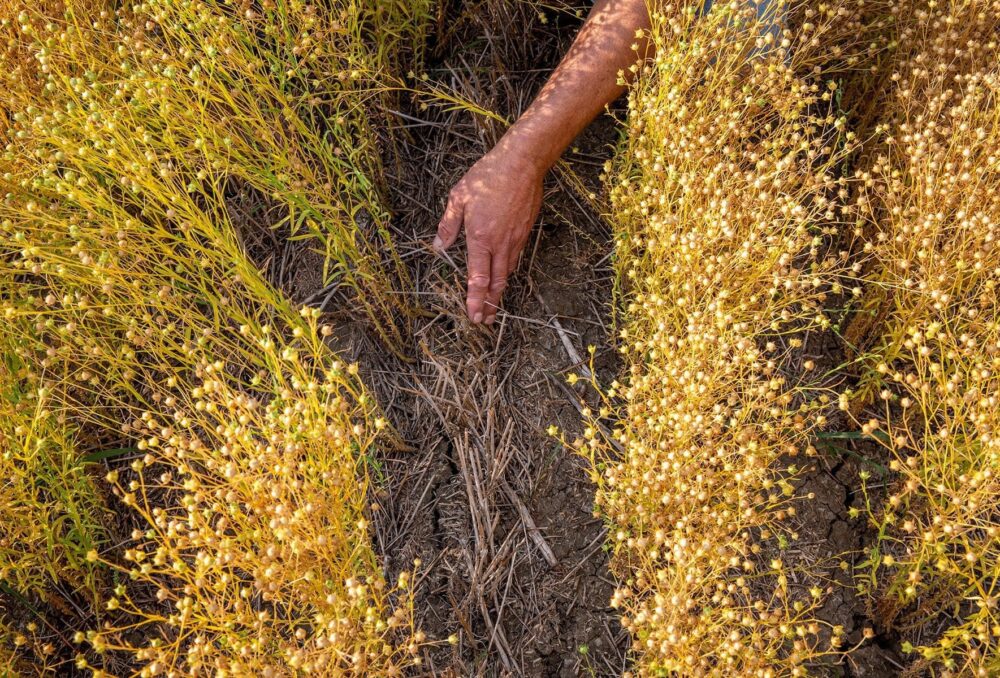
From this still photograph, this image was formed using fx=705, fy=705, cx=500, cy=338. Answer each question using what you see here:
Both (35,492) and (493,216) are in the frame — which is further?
(493,216)

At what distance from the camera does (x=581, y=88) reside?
7.31 feet

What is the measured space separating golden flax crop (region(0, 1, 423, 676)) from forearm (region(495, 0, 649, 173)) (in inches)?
20.8

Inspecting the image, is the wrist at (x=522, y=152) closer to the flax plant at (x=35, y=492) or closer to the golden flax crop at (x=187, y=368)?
the golden flax crop at (x=187, y=368)

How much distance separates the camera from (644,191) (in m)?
1.90

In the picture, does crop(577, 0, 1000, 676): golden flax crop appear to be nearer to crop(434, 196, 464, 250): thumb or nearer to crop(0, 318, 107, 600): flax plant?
crop(434, 196, 464, 250): thumb

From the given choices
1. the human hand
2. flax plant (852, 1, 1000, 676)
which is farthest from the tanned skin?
flax plant (852, 1, 1000, 676)

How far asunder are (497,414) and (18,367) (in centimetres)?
136

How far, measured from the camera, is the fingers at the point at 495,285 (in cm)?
220

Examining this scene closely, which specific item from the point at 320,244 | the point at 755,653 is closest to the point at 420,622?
the point at 755,653

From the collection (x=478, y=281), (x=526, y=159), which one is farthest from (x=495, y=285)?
(x=526, y=159)

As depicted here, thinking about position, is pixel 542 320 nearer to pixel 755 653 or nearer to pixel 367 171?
pixel 367 171

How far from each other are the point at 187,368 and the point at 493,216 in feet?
3.21

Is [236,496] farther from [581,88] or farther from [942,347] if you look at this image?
[942,347]

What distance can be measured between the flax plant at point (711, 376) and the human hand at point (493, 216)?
0.29 m
